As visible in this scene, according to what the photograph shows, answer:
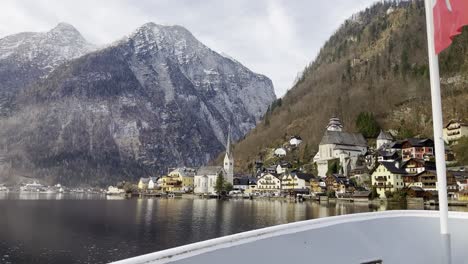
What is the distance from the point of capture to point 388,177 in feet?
278

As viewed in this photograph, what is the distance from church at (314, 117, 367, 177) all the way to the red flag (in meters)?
109

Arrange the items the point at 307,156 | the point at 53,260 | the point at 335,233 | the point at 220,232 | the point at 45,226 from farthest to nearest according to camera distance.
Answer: the point at 307,156 < the point at 45,226 < the point at 220,232 < the point at 53,260 < the point at 335,233

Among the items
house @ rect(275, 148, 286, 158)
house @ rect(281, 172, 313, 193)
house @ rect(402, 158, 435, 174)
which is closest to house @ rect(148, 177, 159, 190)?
house @ rect(275, 148, 286, 158)

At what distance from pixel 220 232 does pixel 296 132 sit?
125 m

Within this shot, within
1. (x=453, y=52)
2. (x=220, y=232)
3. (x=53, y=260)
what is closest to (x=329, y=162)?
(x=453, y=52)

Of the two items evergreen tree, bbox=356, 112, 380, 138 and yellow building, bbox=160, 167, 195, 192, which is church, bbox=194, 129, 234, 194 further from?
evergreen tree, bbox=356, 112, 380, 138

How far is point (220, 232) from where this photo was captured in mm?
39344

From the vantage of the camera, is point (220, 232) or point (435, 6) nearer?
point (435, 6)

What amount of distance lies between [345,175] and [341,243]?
105 m

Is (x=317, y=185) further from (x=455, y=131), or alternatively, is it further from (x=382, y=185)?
(x=455, y=131)

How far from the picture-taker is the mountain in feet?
403

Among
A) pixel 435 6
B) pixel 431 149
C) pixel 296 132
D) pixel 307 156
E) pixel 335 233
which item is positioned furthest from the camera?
pixel 296 132

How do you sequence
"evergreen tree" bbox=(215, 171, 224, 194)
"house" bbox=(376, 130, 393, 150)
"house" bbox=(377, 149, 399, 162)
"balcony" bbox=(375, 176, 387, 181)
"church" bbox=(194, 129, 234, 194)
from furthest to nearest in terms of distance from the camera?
"church" bbox=(194, 129, 234, 194) → "evergreen tree" bbox=(215, 171, 224, 194) → "house" bbox=(376, 130, 393, 150) → "house" bbox=(377, 149, 399, 162) → "balcony" bbox=(375, 176, 387, 181)

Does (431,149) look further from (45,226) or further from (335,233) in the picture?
(335,233)
